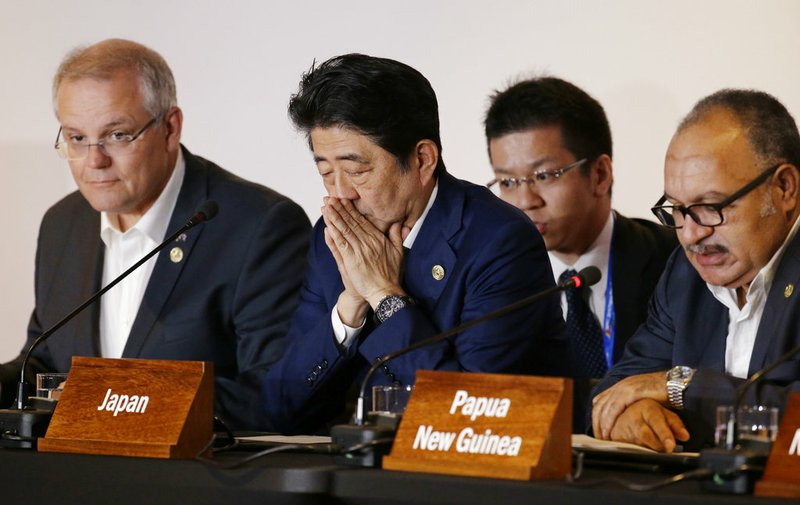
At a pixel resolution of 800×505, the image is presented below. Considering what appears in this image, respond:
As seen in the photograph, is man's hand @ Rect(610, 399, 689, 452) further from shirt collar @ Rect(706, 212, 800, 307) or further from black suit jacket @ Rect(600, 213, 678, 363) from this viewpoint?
→ black suit jacket @ Rect(600, 213, 678, 363)

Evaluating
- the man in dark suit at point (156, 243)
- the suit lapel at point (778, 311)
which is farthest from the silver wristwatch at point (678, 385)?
the man in dark suit at point (156, 243)

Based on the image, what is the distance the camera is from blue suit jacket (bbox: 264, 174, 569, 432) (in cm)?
239

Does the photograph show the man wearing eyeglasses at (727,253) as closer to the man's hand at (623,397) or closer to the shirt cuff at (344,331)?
the man's hand at (623,397)

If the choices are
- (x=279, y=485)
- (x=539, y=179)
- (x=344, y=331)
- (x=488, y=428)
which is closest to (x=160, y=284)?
(x=344, y=331)

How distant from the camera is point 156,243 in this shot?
10.5 feet

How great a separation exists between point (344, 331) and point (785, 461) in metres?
1.15

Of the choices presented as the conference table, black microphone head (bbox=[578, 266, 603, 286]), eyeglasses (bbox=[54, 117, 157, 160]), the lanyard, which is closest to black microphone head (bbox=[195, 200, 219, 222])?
the conference table

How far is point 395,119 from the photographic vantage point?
250cm

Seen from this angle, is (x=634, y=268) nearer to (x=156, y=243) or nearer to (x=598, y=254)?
(x=598, y=254)

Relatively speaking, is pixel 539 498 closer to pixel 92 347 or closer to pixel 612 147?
pixel 92 347

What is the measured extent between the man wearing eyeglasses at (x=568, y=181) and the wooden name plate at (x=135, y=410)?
66.0 inches

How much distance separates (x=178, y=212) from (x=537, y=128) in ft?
3.48

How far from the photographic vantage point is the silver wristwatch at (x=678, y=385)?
7.47 feet

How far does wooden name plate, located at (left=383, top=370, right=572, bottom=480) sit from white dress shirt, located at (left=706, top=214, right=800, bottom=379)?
0.93 metres
